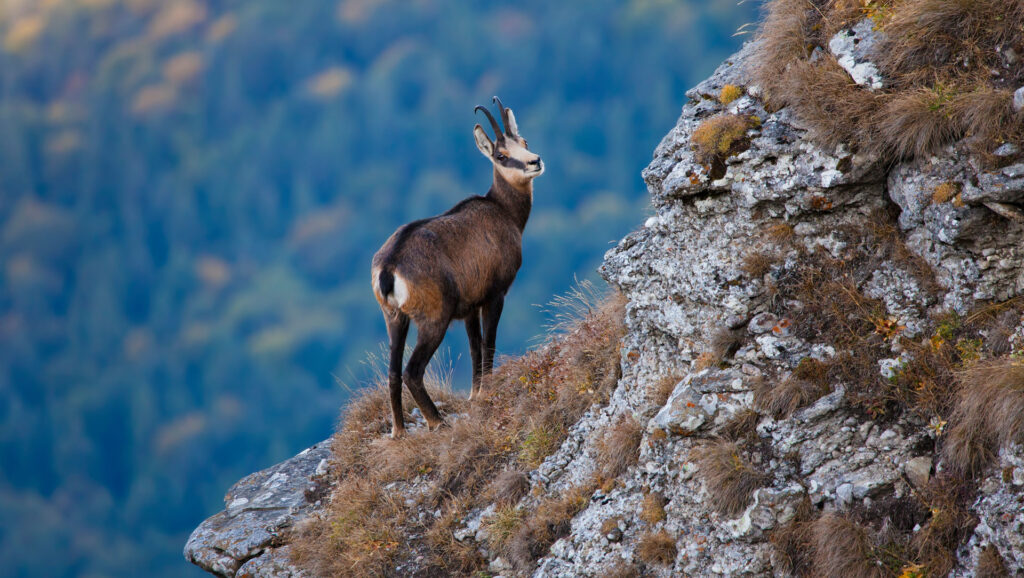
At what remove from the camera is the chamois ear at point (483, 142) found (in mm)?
10164

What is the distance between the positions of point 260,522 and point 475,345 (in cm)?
324

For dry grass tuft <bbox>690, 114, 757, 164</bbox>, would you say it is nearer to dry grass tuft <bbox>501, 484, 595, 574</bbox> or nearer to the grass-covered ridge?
the grass-covered ridge

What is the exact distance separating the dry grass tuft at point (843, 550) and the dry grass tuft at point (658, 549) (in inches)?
42.2

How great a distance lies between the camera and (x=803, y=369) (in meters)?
5.48

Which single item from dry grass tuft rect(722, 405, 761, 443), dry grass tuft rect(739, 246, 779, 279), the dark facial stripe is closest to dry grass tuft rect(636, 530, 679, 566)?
dry grass tuft rect(722, 405, 761, 443)

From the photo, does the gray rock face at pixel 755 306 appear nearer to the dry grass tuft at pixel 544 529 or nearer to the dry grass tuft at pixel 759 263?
the dry grass tuft at pixel 759 263

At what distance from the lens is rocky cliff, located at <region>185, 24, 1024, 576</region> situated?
4625mm

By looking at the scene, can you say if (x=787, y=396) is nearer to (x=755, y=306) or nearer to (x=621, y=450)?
(x=755, y=306)

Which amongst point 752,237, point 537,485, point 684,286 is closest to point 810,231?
point 752,237

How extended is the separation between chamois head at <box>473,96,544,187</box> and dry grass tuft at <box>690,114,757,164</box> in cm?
339

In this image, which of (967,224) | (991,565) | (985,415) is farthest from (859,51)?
(991,565)

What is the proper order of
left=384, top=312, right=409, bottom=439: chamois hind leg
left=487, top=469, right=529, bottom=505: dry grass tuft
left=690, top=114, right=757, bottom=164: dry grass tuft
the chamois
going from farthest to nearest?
left=384, top=312, right=409, bottom=439: chamois hind leg < the chamois < left=487, top=469, right=529, bottom=505: dry grass tuft < left=690, top=114, right=757, bottom=164: dry grass tuft

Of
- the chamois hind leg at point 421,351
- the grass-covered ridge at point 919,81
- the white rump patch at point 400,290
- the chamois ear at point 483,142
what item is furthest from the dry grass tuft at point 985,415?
the chamois ear at point 483,142

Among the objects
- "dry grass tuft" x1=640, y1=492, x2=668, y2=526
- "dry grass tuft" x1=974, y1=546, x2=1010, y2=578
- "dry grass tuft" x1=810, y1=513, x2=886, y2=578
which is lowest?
"dry grass tuft" x1=974, y1=546, x2=1010, y2=578
